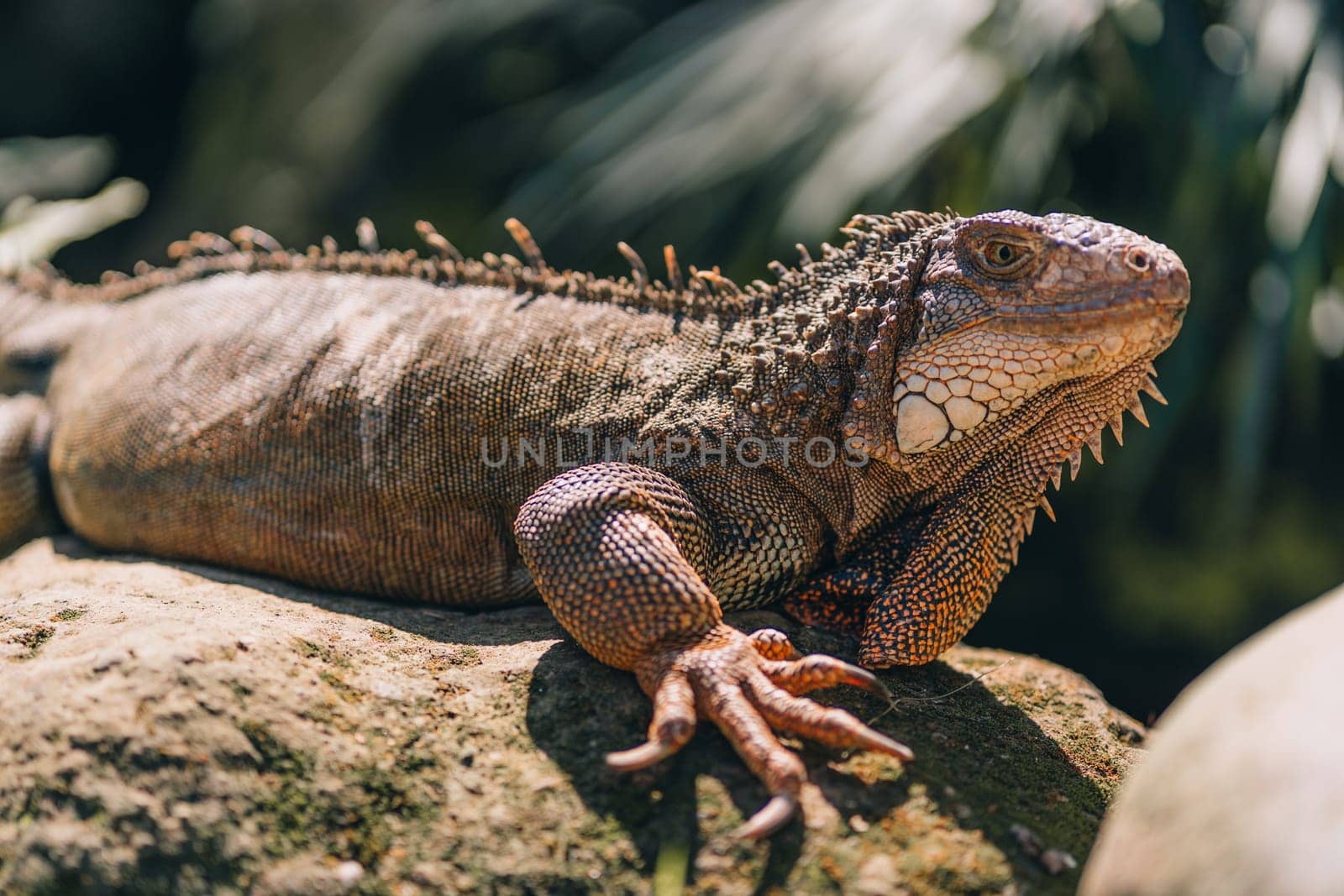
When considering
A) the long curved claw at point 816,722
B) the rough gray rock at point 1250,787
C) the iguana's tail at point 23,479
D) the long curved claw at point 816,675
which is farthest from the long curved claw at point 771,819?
the iguana's tail at point 23,479

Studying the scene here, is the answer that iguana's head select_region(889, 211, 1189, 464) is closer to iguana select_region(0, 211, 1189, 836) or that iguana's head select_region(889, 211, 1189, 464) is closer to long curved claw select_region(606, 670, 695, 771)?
iguana select_region(0, 211, 1189, 836)

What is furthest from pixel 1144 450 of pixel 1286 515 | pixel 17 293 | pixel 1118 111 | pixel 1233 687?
pixel 17 293

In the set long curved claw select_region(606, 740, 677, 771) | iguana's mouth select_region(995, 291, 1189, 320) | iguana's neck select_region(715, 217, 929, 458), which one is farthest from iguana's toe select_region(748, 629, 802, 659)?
iguana's mouth select_region(995, 291, 1189, 320)

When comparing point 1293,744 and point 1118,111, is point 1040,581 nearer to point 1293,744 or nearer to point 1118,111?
point 1118,111

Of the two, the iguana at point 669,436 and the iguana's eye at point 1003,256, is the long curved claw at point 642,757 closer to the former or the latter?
the iguana at point 669,436

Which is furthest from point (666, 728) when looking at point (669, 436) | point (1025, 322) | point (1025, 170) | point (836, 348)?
point (1025, 170)

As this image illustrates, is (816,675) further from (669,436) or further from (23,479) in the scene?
(23,479)
